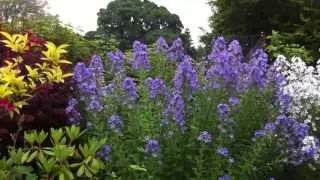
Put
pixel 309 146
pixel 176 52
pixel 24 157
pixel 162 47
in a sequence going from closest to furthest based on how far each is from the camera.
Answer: pixel 24 157 → pixel 309 146 → pixel 176 52 → pixel 162 47

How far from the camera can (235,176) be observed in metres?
5.21

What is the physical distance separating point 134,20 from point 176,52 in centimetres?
2617

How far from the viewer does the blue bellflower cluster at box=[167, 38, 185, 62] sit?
6.62 meters

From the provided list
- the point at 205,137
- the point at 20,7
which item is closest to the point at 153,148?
the point at 205,137

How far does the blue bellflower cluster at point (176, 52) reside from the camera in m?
6.62

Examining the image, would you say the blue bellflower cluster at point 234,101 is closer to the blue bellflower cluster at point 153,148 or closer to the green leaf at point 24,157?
the blue bellflower cluster at point 153,148

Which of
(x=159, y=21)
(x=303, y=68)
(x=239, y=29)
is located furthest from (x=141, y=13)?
(x=303, y=68)

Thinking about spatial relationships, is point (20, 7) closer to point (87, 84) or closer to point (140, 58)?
point (140, 58)

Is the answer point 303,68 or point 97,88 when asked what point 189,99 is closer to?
point 97,88

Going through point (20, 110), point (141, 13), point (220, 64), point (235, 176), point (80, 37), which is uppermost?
point (141, 13)

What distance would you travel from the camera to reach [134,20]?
32625 millimetres

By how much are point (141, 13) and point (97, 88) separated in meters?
26.9

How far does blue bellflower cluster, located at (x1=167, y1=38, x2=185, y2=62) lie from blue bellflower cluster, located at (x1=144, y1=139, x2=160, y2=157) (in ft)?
5.38

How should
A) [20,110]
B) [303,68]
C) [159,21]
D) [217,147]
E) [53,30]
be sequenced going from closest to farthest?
[217,147] < [20,110] < [303,68] < [53,30] < [159,21]
